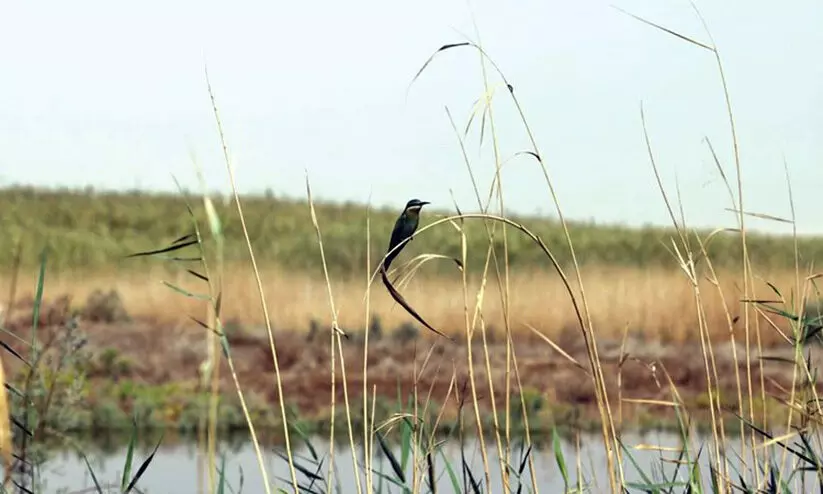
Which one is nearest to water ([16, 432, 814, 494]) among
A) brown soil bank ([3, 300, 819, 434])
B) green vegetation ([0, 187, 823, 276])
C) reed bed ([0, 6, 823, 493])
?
reed bed ([0, 6, 823, 493])

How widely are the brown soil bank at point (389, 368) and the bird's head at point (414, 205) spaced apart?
170 inches

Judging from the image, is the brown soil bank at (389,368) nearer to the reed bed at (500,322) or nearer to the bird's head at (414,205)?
the reed bed at (500,322)

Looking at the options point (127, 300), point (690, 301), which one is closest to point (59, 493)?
point (127, 300)

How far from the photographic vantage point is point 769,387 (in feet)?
22.5

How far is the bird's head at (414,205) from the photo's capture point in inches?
56.9

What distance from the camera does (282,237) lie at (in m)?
15.0

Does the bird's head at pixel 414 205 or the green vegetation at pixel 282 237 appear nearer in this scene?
the bird's head at pixel 414 205

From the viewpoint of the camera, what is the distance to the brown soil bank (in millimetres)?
6125

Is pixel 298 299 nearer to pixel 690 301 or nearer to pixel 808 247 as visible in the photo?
pixel 690 301

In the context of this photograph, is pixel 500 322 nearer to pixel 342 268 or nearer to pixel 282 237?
pixel 342 268

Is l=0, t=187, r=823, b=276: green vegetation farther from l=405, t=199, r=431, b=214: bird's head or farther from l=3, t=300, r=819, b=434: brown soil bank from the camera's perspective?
l=405, t=199, r=431, b=214: bird's head

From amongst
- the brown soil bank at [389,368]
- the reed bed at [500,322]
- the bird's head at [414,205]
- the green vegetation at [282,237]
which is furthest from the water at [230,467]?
the green vegetation at [282,237]

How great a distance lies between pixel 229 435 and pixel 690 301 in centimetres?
429

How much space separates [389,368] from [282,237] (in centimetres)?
846
